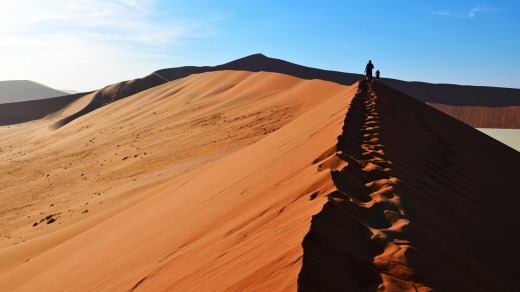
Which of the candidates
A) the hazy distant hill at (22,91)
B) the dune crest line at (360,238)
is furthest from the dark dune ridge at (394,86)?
the hazy distant hill at (22,91)

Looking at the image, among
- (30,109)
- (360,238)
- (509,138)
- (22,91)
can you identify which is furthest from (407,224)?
(22,91)

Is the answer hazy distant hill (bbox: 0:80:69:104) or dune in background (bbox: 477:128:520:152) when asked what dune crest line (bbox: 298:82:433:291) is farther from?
hazy distant hill (bbox: 0:80:69:104)

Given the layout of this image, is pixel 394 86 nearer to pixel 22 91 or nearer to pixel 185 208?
pixel 185 208

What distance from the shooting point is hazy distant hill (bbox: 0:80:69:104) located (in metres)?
142

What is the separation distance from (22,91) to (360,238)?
16574 centimetres

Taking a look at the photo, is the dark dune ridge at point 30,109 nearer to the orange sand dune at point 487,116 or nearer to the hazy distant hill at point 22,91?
the orange sand dune at point 487,116

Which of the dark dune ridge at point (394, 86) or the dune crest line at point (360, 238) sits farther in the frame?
the dark dune ridge at point (394, 86)

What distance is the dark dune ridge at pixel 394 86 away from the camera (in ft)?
164

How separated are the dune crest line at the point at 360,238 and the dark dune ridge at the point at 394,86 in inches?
1560

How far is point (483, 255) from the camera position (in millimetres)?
3570

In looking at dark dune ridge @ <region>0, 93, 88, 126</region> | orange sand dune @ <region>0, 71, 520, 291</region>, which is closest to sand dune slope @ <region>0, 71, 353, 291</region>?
orange sand dune @ <region>0, 71, 520, 291</region>

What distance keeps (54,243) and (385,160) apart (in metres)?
5.61

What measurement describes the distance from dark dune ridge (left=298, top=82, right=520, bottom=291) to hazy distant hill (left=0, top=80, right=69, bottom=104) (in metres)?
149

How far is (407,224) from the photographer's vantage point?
10.5ft
